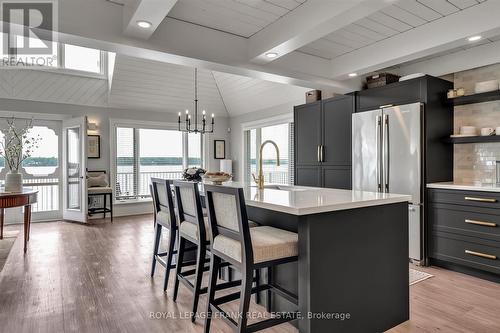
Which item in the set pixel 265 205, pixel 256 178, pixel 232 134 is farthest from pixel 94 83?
pixel 265 205

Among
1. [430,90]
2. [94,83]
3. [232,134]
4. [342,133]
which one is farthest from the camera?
[232,134]

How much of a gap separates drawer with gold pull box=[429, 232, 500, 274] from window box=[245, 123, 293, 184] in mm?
3276

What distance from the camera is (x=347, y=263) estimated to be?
197 cm

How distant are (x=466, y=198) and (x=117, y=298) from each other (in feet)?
11.4

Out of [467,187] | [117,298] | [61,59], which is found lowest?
[117,298]

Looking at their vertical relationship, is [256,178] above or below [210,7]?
below

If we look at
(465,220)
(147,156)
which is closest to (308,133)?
(465,220)

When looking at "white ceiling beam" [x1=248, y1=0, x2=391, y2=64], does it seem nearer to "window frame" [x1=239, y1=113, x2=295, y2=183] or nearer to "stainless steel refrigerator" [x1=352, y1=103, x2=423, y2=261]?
"stainless steel refrigerator" [x1=352, y1=103, x2=423, y2=261]

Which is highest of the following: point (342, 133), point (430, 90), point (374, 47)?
point (374, 47)

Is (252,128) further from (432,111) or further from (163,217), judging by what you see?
(163,217)

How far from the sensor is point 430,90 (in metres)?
3.55

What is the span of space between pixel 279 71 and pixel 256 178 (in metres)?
1.38

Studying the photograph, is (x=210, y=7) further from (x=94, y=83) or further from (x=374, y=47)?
(x=94, y=83)

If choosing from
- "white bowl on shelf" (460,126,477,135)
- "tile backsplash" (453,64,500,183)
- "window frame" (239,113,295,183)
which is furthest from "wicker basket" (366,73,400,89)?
"window frame" (239,113,295,183)
